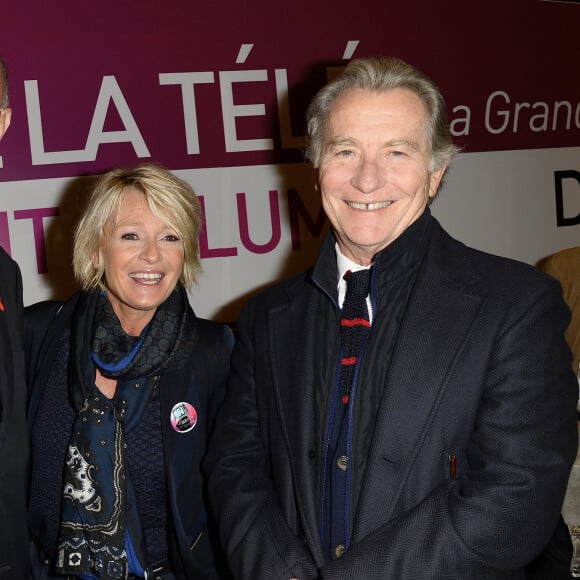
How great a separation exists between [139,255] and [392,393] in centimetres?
93

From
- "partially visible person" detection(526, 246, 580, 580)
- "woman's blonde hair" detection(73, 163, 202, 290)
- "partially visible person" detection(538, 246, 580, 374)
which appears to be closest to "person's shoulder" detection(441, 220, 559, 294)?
"partially visible person" detection(526, 246, 580, 580)

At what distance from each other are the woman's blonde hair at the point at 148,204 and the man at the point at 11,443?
1.03 ft

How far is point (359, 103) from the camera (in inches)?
72.9

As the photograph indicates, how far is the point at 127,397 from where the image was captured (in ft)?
7.60

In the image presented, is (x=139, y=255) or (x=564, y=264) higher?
(x=139, y=255)

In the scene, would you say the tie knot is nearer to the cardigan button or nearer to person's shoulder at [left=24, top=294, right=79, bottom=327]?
the cardigan button

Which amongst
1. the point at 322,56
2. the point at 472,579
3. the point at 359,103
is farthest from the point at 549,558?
the point at 322,56

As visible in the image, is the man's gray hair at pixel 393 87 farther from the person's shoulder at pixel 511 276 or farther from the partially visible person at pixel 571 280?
the partially visible person at pixel 571 280

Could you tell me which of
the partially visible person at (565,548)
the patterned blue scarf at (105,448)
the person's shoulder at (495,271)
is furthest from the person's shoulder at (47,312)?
the partially visible person at (565,548)

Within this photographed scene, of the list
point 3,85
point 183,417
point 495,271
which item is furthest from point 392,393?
point 3,85

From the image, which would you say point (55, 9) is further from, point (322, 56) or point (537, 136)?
point (537, 136)

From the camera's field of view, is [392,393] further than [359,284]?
No

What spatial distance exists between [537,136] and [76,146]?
2399 millimetres

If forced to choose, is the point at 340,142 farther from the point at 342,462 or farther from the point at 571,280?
the point at 571,280
